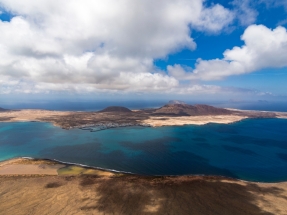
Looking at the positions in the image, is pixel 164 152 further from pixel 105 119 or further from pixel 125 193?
pixel 105 119

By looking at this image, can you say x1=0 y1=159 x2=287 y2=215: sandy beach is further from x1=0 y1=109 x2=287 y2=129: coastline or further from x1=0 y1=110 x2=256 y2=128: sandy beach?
x1=0 y1=110 x2=256 y2=128: sandy beach

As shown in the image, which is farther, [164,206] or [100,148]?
[100,148]

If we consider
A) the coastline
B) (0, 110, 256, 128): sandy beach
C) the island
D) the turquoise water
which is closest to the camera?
the island

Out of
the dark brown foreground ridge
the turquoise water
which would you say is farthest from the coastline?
the dark brown foreground ridge

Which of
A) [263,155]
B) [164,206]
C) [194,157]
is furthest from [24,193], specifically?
[263,155]

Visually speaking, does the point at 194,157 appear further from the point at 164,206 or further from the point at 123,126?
the point at 123,126

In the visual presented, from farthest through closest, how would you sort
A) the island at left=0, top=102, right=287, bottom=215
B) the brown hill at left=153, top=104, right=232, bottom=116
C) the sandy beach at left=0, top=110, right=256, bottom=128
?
the brown hill at left=153, top=104, right=232, bottom=116
the sandy beach at left=0, top=110, right=256, bottom=128
the island at left=0, top=102, right=287, bottom=215
